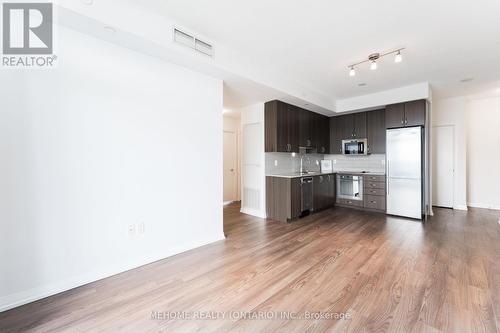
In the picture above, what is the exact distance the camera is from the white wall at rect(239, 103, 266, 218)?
4810mm

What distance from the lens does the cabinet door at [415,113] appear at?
14.4ft

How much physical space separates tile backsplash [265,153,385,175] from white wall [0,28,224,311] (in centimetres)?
220

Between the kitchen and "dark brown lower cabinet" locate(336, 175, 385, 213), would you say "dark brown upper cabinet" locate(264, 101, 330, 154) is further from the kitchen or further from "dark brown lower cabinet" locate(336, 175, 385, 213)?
"dark brown lower cabinet" locate(336, 175, 385, 213)

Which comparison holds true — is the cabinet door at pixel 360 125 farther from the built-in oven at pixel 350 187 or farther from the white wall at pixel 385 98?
the built-in oven at pixel 350 187

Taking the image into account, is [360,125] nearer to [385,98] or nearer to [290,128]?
[385,98]

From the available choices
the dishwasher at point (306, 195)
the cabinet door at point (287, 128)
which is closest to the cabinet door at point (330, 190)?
the dishwasher at point (306, 195)

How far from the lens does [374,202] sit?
198 inches

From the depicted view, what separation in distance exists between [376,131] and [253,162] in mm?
3206

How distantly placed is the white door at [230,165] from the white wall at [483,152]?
6283mm

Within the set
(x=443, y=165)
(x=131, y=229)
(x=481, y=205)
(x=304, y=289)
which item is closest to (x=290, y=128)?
(x=304, y=289)

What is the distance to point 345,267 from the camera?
2.47 m

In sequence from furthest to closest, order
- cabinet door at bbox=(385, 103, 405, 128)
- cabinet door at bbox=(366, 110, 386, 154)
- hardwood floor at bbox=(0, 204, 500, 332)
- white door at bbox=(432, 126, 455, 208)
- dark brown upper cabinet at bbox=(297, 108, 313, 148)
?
white door at bbox=(432, 126, 455, 208)
cabinet door at bbox=(366, 110, 386, 154)
dark brown upper cabinet at bbox=(297, 108, 313, 148)
cabinet door at bbox=(385, 103, 405, 128)
hardwood floor at bbox=(0, 204, 500, 332)

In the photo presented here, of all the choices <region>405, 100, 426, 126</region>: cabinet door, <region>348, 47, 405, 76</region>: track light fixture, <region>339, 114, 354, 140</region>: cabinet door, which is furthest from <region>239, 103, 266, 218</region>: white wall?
<region>405, 100, 426, 126</region>: cabinet door

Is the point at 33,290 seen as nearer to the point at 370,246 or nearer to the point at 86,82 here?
the point at 86,82
